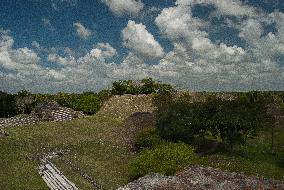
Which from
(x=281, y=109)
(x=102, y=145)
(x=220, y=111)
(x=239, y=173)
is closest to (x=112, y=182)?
(x=239, y=173)

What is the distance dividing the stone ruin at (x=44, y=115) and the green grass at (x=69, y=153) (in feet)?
20.0

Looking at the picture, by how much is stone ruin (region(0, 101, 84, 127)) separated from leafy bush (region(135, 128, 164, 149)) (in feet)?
76.9

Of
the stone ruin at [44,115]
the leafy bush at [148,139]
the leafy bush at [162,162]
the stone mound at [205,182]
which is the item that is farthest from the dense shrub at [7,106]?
the stone mound at [205,182]

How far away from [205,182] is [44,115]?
161ft

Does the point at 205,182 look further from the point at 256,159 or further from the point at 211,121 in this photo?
the point at 256,159

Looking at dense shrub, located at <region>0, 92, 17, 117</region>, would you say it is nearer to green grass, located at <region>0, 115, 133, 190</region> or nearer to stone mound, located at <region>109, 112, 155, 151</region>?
green grass, located at <region>0, 115, 133, 190</region>

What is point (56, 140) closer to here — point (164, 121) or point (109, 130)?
point (109, 130)

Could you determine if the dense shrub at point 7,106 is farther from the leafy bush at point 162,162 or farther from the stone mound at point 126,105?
the leafy bush at point 162,162

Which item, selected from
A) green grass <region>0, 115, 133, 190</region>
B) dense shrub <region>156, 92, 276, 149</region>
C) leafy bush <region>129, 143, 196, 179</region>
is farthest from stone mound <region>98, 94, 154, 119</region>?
leafy bush <region>129, 143, 196, 179</region>

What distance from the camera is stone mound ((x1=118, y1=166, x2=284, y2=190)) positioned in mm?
31578

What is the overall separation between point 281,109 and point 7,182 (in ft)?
167

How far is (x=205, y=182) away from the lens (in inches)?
1291

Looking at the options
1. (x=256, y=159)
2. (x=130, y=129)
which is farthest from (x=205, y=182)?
(x=130, y=129)

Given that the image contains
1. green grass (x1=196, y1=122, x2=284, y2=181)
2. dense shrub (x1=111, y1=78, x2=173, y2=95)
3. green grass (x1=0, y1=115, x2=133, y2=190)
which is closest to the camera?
green grass (x1=0, y1=115, x2=133, y2=190)
